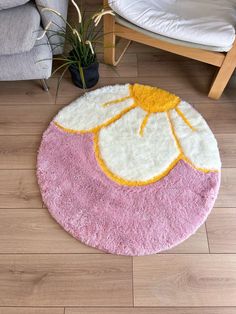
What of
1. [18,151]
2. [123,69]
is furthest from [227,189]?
[18,151]

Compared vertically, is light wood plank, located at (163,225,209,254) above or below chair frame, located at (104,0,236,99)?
below

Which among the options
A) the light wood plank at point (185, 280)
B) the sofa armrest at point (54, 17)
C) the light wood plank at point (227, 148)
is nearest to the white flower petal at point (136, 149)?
the light wood plank at point (227, 148)

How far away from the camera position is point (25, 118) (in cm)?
150

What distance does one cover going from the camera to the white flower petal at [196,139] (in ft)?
4.37

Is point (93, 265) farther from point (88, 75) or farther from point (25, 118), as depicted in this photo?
point (88, 75)

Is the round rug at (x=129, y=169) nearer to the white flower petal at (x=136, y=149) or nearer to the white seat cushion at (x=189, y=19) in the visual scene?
the white flower petal at (x=136, y=149)

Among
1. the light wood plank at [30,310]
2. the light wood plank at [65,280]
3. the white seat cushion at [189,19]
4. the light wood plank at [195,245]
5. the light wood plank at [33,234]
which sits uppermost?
the white seat cushion at [189,19]

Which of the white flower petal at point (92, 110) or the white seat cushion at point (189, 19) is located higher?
the white seat cushion at point (189, 19)

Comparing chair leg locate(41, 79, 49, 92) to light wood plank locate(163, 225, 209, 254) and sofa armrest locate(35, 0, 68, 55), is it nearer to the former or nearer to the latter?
sofa armrest locate(35, 0, 68, 55)

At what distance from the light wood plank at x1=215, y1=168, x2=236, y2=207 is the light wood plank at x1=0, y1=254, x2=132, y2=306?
49 centimetres

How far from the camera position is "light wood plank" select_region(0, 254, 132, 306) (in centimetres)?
109

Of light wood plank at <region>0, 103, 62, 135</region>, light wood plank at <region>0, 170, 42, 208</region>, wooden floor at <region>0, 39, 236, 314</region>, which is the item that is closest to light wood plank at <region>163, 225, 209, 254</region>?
wooden floor at <region>0, 39, 236, 314</region>

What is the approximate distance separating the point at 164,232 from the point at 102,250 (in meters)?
0.27

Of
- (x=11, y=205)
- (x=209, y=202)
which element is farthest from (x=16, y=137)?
(x=209, y=202)
